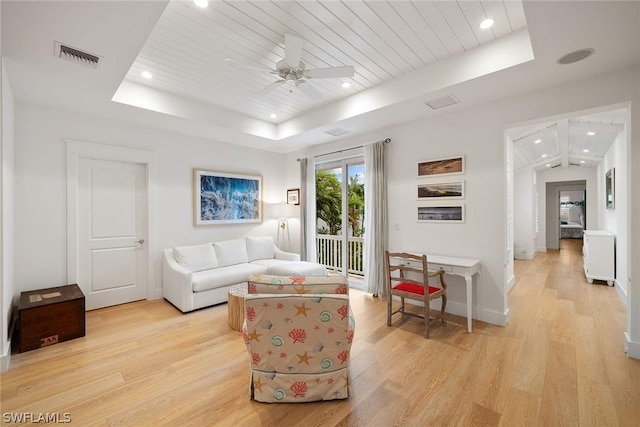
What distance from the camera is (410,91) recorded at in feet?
10.5

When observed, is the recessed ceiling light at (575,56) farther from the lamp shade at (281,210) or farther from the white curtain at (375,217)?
the lamp shade at (281,210)

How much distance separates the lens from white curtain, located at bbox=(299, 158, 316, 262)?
18.2 ft

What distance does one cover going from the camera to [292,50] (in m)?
2.41

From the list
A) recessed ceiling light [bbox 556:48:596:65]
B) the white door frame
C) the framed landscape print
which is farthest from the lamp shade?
recessed ceiling light [bbox 556:48:596:65]

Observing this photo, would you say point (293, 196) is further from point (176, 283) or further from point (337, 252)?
point (176, 283)

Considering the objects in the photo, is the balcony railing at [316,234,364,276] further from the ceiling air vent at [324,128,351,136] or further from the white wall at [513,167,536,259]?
A: the white wall at [513,167,536,259]

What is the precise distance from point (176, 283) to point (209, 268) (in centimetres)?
58

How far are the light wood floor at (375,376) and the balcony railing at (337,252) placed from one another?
1634 mm

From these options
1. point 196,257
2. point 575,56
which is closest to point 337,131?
point 575,56

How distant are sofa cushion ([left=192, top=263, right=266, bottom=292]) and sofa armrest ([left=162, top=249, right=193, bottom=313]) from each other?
4.2 inches

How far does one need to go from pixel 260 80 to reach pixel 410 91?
1.79 m

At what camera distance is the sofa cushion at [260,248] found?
200 inches

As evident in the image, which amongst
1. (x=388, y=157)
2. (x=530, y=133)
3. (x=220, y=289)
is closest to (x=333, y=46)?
(x=388, y=157)

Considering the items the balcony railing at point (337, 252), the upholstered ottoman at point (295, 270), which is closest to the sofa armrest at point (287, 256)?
the upholstered ottoman at point (295, 270)
